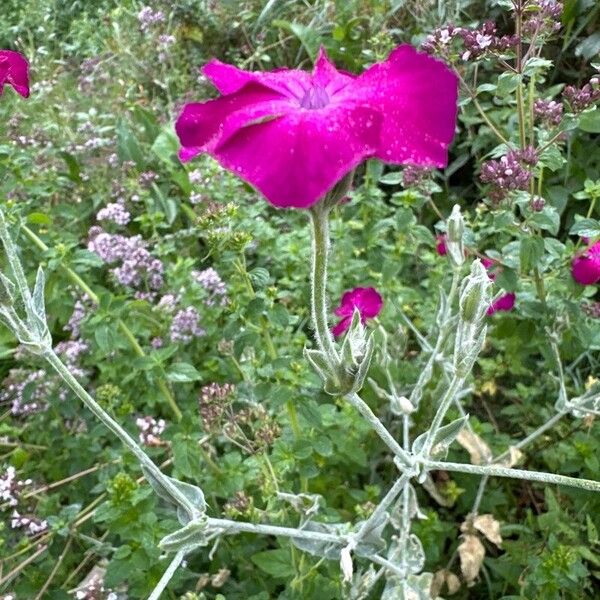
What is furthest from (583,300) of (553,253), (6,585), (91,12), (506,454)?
(91,12)

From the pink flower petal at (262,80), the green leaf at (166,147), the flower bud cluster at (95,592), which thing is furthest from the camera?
the green leaf at (166,147)

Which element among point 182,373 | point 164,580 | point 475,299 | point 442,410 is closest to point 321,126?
point 475,299

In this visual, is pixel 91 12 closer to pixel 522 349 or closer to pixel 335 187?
pixel 522 349

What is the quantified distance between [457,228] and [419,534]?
72cm

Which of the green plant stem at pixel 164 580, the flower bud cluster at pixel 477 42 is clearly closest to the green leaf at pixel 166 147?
the flower bud cluster at pixel 477 42

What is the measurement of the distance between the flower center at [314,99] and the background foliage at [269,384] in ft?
2.05

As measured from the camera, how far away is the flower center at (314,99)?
72 cm

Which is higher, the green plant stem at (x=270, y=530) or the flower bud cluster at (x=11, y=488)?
the green plant stem at (x=270, y=530)

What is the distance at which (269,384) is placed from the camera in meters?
1.46

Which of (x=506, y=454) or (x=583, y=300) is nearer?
(x=506, y=454)

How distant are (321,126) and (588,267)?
3.34 ft

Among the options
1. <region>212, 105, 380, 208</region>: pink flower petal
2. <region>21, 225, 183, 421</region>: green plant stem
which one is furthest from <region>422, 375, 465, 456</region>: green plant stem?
<region>21, 225, 183, 421</region>: green plant stem

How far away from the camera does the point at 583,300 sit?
166cm

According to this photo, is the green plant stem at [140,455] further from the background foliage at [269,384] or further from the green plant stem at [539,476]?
the green plant stem at [539,476]
